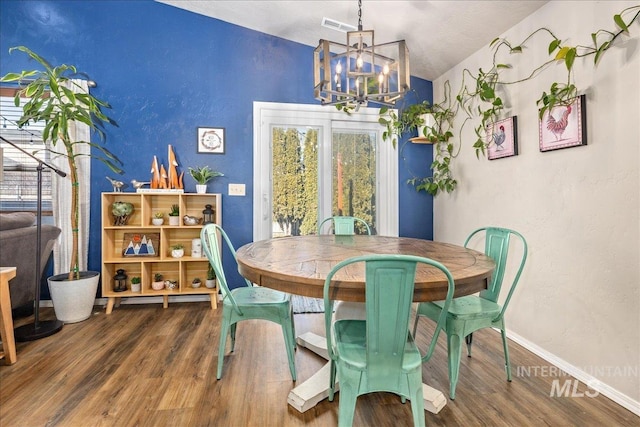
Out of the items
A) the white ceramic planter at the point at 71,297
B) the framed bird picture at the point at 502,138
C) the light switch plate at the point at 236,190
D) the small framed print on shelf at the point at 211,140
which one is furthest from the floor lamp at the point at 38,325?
the framed bird picture at the point at 502,138

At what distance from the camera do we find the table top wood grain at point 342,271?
1.13 metres

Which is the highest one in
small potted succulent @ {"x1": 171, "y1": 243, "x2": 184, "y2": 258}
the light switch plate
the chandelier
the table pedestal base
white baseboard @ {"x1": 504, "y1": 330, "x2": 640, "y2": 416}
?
the chandelier

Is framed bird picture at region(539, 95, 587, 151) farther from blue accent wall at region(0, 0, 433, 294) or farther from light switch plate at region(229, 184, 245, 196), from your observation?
light switch plate at region(229, 184, 245, 196)

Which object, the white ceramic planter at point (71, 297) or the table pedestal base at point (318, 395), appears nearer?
the table pedestal base at point (318, 395)

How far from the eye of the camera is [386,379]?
1.16m

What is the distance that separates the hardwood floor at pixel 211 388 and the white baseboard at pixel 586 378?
0.05 m

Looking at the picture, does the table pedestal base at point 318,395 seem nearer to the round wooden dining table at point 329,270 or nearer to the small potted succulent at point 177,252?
the round wooden dining table at point 329,270

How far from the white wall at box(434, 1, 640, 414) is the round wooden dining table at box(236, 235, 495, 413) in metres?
0.76

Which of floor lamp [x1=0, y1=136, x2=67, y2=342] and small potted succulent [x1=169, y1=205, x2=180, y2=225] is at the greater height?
small potted succulent [x1=169, y1=205, x2=180, y2=225]

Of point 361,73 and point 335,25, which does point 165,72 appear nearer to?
point 335,25

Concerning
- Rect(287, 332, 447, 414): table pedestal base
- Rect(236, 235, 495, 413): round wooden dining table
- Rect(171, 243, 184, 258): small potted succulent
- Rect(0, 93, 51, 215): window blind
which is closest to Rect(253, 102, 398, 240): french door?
Rect(171, 243, 184, 258): small potted succulent

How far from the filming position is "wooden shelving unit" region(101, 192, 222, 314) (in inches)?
115

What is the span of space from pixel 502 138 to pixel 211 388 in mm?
2663

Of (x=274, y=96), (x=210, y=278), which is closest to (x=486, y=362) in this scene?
(x=210, y=278)
